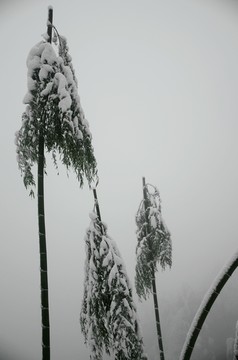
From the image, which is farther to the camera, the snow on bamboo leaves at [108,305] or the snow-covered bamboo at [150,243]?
the snow-covered bamboo at [150,243]

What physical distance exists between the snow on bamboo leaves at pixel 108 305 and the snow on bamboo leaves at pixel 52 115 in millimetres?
2190

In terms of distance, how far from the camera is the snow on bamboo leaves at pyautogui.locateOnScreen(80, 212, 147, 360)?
22.8 feet

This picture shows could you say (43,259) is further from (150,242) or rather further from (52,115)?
(150,242)

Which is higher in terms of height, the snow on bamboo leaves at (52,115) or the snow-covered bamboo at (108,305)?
the snow on bamboo leaves at (52,115)

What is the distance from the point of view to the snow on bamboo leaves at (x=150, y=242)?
11.4 m

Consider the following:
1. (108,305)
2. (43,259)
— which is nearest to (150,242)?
(108,305)

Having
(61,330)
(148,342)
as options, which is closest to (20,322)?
(61,330)

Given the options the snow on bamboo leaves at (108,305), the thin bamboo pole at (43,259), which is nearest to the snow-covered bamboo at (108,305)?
the snow on bamboo leaves at (108,305)

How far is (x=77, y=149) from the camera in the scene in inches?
243

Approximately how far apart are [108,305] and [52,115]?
5010 mm

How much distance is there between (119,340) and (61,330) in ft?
327

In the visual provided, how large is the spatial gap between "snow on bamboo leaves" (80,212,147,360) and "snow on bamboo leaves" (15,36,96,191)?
7.19 ft

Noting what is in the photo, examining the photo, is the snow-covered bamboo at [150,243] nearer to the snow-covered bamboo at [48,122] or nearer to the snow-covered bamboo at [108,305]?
the snow-covered bamboo at [108,305]

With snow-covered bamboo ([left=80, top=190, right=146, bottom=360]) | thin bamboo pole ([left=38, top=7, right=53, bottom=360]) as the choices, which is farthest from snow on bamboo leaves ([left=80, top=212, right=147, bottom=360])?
thin bamboo pole ([left=38, top=7, right=53, bottom=360])
